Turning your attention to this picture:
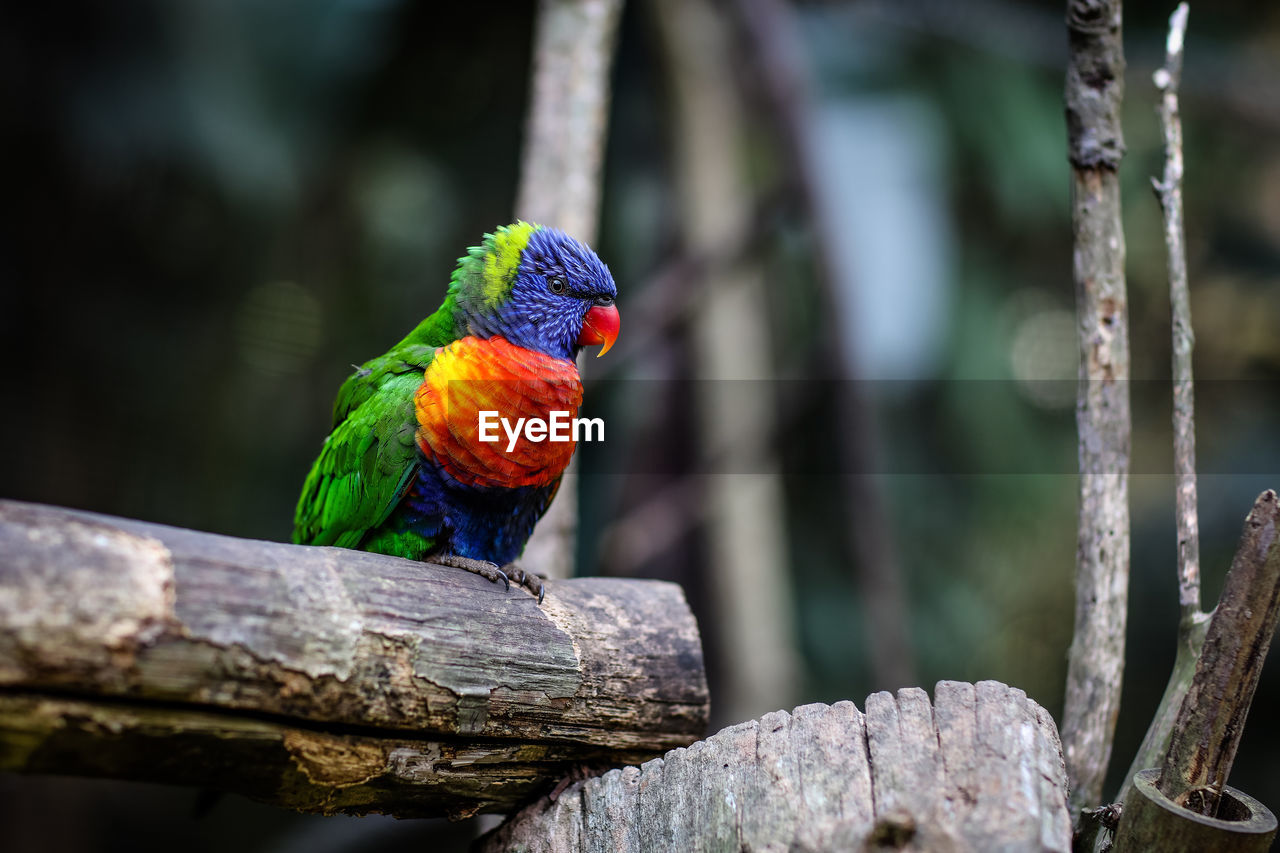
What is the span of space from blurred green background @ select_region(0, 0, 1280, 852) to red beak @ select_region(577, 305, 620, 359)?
1.75 meters

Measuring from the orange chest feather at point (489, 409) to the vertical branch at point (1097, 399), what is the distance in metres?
1.25

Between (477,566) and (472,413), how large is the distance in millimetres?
363

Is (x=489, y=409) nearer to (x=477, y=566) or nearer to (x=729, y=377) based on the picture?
(x=477, y=566)

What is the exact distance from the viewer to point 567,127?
3.18 m

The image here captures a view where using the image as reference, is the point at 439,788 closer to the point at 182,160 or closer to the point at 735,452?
the point at 735,452

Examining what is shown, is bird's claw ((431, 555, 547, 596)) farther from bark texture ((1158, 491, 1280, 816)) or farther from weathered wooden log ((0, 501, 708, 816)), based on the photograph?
bark texture ((1158, 491, 1280, 816))

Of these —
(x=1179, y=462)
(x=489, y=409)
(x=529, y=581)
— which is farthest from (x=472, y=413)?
(x=1179, y=462)

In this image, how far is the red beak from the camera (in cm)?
238

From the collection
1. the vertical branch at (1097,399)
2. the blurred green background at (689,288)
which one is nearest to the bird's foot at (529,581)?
the vertical branch at (1097,399)

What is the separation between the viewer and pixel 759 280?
5.25 m

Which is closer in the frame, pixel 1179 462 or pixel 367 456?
pixel 1179 462

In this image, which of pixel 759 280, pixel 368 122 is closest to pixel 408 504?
pixel 759 280

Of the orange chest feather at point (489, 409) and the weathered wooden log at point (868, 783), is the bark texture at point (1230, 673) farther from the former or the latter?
the orange chest feather at point (489, 409)

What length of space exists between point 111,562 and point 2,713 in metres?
0.25
